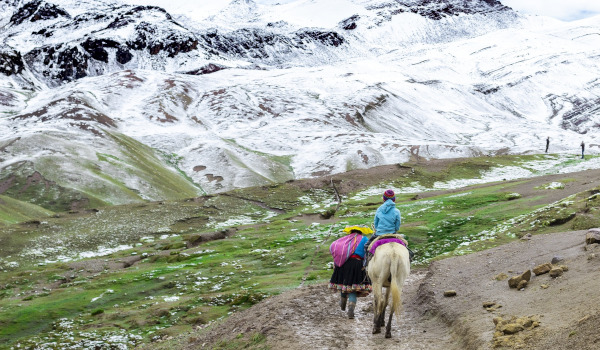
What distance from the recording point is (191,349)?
66.0 ft

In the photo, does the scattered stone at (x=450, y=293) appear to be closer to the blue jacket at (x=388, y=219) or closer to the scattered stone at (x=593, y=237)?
the blue jacket at (x=388, y=219)

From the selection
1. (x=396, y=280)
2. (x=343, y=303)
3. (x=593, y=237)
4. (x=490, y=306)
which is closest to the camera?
(x=396, y=280)

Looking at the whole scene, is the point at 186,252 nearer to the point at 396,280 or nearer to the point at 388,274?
the point at 388,274

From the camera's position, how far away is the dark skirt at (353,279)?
65.0 ft

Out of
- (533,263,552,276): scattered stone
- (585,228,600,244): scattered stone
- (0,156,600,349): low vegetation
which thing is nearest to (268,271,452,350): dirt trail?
(0,156,600,349): low vegetation

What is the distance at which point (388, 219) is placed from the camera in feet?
61.9

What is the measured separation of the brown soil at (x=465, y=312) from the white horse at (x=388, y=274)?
803 mm

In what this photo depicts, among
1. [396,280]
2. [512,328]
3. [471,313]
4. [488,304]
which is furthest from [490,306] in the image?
[512,328]

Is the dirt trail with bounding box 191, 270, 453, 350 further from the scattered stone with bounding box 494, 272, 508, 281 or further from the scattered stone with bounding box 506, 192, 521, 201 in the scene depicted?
the scattered stone with bounding box 506, 192, 521, 201

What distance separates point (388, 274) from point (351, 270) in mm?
2871

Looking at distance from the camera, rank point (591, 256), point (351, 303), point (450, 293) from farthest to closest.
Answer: point (450, 293) → point (351, 303) → point (591, 256)

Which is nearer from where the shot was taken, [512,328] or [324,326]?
[512,328]

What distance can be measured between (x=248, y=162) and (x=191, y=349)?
129705mm

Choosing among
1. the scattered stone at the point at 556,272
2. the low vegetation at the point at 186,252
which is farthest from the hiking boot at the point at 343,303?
the scattered stone at the point at 556,272
